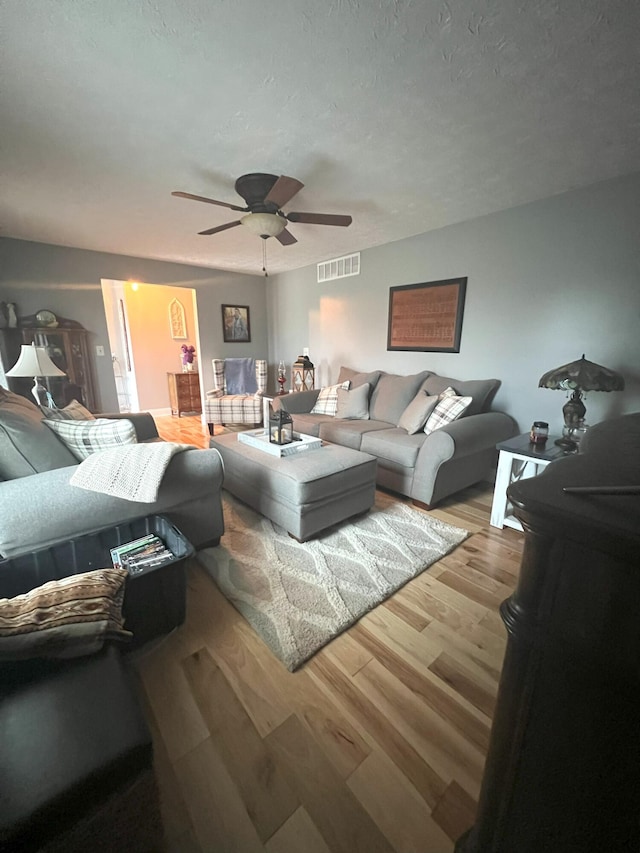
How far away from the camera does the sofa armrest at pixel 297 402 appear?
369cm

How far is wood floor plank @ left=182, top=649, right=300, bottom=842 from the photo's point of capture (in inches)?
36.4

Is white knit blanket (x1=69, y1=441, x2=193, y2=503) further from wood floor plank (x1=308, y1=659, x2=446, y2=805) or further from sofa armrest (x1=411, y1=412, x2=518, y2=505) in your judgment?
sofa armrest (x1=411, y1=412, x2=518, y2=505)

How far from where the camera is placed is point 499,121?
5.48 feet

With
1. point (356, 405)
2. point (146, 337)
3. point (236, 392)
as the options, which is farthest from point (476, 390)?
point (146, 337)

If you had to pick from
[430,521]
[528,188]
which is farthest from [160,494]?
[528,188]

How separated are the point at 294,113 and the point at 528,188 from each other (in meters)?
1.80

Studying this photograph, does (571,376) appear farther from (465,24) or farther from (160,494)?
(160,494)

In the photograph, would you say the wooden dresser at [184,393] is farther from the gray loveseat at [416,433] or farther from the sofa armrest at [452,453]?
the sofa armrest at [452,453]

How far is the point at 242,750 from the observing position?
3.46ft

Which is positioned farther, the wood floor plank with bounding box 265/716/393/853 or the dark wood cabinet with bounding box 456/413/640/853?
the wood floor plank with bounding box 265/716/393/853

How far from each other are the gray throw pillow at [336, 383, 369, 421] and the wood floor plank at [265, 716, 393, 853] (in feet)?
8.69

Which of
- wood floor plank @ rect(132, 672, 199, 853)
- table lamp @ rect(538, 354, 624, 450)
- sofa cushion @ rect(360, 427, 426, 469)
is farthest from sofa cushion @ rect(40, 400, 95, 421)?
table lamp @ rect(538, 354, 624, 450)

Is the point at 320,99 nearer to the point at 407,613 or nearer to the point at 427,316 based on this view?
Result: the point at 427,316

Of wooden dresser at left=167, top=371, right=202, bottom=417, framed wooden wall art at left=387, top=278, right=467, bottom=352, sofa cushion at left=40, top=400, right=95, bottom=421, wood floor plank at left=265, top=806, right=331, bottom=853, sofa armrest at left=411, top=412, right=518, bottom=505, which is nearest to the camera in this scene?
wood floor plank at left=265, top=806, right=331, bottom=853
